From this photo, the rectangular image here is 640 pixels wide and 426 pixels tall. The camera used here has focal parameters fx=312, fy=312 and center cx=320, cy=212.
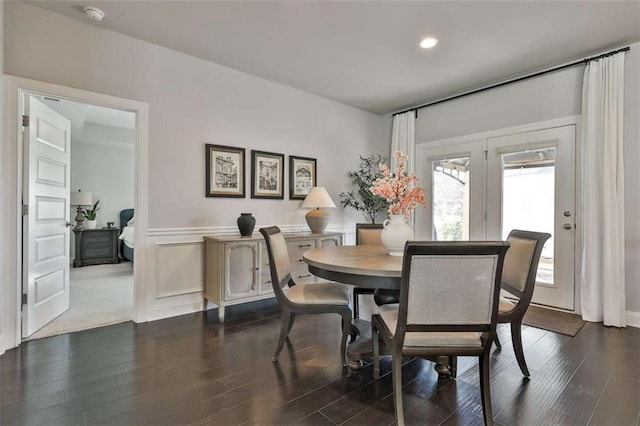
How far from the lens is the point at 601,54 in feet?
10.2

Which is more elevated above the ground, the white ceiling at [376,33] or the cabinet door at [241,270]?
the white ceiling at [376,33]

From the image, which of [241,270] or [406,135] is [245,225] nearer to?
[241,270]

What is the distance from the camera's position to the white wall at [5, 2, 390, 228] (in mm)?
2516

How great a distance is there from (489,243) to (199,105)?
307 cm

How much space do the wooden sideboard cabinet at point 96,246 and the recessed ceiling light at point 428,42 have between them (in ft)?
20.8

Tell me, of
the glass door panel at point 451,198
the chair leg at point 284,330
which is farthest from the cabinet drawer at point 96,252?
the glass door panel at point 451,198

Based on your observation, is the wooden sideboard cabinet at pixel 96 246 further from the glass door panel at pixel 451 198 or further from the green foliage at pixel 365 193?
the glass door panel at pixel 451 198

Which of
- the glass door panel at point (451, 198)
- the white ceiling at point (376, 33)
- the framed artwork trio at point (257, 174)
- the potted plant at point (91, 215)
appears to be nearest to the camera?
the white ceiling at point (376, 33)

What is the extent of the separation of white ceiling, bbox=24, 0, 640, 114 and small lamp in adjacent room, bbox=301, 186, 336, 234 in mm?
1396

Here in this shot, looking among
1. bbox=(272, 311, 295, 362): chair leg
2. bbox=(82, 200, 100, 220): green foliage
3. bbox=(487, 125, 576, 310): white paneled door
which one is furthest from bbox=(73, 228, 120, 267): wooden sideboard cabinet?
bbox=(487, 125, 576, 310): white paneled door

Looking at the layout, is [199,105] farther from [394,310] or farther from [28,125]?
[394,310]

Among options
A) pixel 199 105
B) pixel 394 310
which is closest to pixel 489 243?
pixel 394 310

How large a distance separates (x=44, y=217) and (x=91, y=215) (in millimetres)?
4157

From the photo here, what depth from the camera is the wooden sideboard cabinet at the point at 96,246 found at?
581cm
